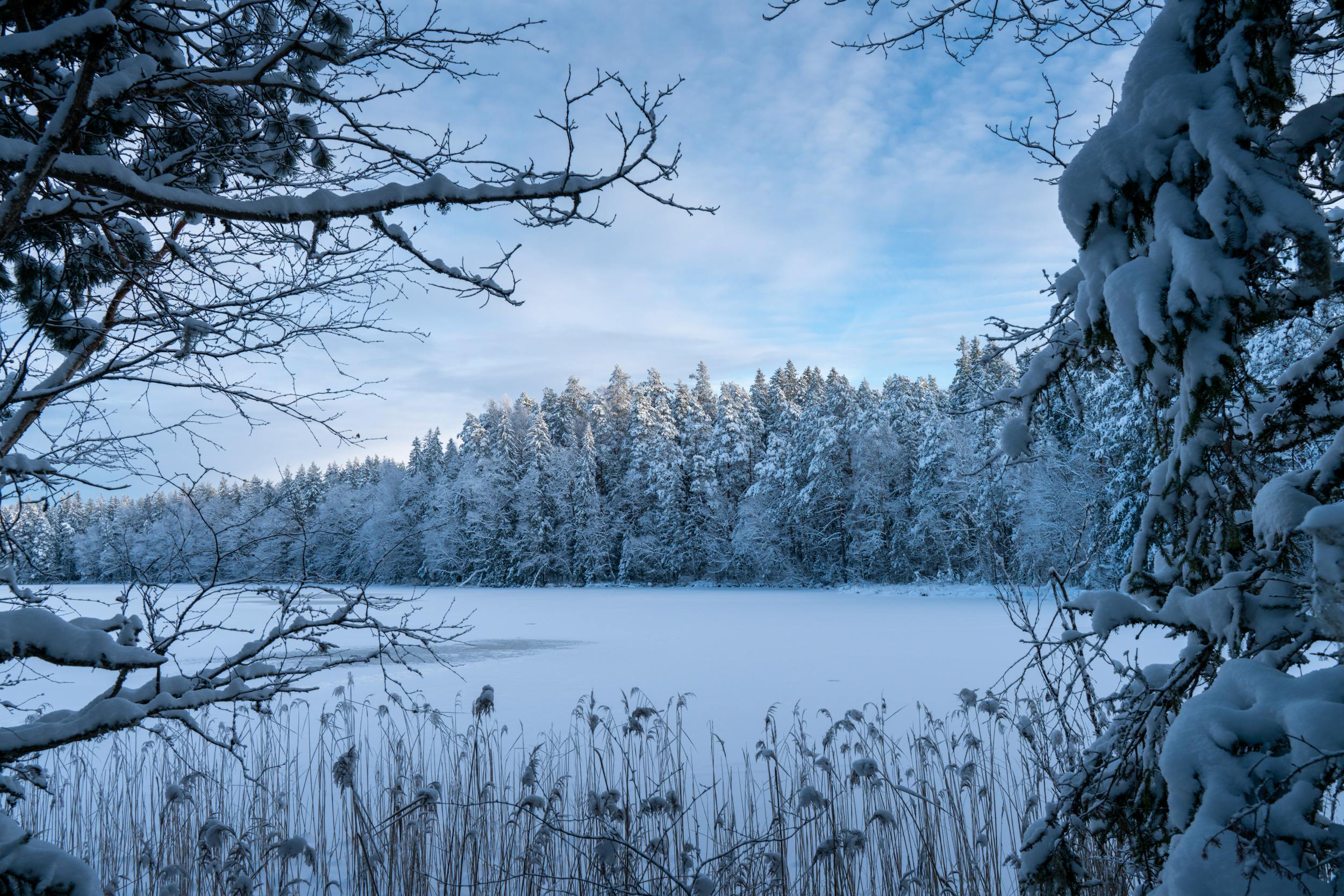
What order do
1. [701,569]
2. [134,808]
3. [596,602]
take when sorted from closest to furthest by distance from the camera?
[134,808] < [596,602] < [701,569]

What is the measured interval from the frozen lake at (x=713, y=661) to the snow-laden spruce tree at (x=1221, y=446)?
1494mm

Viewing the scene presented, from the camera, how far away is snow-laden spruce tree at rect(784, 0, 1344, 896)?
1155mm

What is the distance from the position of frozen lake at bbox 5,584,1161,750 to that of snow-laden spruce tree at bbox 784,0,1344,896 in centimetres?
149

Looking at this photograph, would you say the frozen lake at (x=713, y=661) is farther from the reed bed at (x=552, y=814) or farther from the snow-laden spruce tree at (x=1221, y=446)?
the snow-laden spruce tree at (x=1221, y=446)

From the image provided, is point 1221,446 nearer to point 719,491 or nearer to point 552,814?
point 552,814

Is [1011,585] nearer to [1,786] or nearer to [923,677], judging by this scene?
[1,786]

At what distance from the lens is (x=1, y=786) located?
1.76 metres

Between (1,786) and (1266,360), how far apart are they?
1274 cm

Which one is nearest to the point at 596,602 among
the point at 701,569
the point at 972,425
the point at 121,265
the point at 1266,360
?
the point at 701,569

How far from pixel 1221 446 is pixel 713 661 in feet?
31.4

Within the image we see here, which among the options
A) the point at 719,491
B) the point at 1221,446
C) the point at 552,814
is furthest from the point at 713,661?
the point at 719,491

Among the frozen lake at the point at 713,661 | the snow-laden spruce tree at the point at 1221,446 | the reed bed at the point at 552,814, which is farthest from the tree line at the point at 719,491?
the snow-laden spruce tree at the point at 1221,446

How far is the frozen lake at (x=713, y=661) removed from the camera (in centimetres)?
779

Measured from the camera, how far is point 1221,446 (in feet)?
5.46
